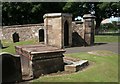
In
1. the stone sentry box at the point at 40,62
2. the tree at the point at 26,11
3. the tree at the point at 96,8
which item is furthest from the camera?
the tree at the point at 26,11

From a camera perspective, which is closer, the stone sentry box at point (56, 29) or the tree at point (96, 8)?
the stone sentry box at point (56, 29)

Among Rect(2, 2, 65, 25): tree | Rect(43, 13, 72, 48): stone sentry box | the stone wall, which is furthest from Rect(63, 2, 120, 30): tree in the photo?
Rect(43, 13, 72, 48): stone sentry box

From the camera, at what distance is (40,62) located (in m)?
11.1

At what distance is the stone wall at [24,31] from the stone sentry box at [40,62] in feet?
57.5

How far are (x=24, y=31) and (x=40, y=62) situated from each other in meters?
20.4

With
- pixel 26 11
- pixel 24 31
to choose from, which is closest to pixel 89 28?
pixel 24 31

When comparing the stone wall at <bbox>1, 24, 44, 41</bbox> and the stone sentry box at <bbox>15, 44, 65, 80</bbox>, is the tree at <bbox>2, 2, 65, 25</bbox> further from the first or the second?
the stone sentry box at <bbox>15, 44, 65, 80</bbox>

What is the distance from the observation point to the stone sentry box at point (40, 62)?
35.6 ft

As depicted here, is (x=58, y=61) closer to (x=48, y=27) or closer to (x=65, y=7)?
(x=48, y=27)

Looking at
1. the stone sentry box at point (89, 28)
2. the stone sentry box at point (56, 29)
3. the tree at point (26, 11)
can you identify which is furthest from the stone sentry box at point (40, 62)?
the tree at point (26, 11)

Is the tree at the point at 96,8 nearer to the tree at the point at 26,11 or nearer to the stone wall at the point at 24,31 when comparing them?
the tree at the point at 26,11

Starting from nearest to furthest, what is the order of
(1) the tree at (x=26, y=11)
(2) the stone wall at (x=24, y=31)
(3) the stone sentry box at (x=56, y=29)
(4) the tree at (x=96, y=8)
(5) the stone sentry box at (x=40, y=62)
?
(5) the stone sentry box at (x=40, y=62) → (3) the stone sentry box at (x=56, y=29) → (2) the stone wall at (x=24, y=31) → (4) the tree at (x=96, y=8) → (1) the tree at (x=26, y=11)

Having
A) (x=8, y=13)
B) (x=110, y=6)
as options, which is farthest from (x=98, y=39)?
(x=8, y=13)

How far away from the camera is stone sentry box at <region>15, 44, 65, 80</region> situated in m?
10.9
